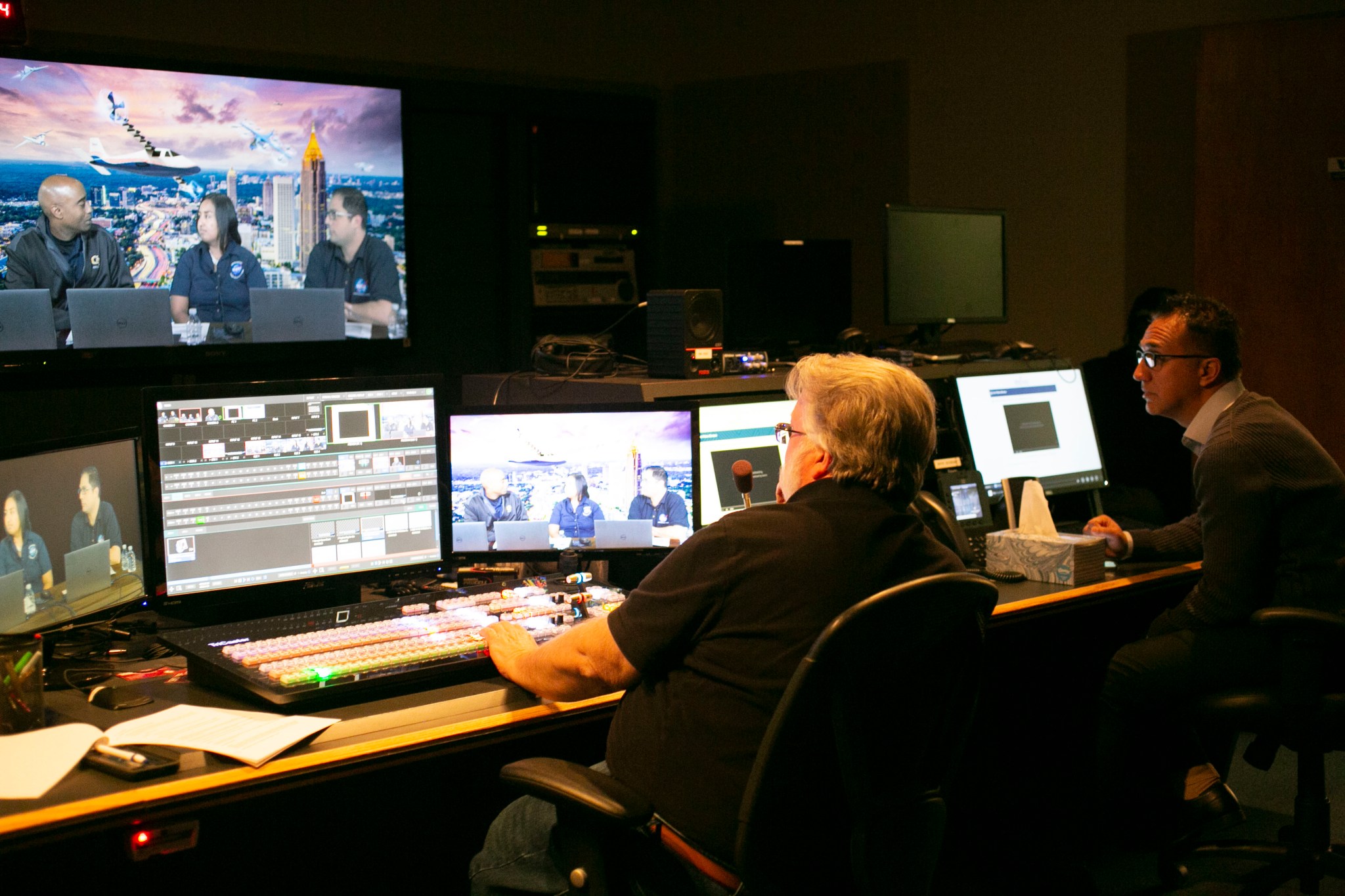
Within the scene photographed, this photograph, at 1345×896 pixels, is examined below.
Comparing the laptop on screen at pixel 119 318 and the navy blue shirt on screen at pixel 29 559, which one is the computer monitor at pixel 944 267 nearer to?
the navy blue shirt on screen at pixel 29 559

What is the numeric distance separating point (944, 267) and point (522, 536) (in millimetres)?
1762

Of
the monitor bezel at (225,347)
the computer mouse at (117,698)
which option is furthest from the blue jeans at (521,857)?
the monitor bezel at (225,347)

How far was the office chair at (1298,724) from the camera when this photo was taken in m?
2.25

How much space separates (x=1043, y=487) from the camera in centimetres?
304

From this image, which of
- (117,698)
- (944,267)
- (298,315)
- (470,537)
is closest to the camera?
(117,698)

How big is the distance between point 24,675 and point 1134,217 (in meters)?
3.83

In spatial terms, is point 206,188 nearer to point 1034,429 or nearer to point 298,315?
point 298,315

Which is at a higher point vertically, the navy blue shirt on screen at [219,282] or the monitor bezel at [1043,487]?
the navy blue shirt on screen at [219,282]

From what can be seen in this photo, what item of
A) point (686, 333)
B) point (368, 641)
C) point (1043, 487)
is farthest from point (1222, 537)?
point (368, 641)

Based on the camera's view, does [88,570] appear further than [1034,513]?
No

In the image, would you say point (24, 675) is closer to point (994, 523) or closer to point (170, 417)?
point (170, 417)

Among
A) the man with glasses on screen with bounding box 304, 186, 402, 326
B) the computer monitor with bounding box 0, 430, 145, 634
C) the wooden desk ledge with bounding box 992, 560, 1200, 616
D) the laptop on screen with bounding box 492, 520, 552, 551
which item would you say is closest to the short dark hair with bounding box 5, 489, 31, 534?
the computer monitor with bounding box 0, 430, 145, 634

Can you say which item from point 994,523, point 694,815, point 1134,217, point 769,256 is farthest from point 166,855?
point 1134,217

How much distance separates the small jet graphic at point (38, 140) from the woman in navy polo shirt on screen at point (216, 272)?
1.67 feet
